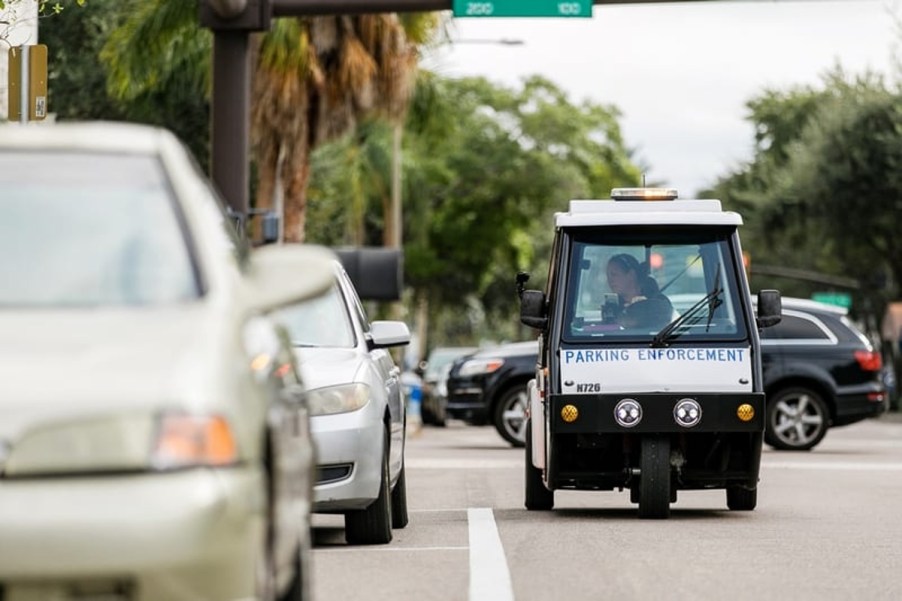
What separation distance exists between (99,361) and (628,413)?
9.14 meters

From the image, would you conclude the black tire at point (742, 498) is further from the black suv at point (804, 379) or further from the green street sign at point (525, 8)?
the black suv at point (804, 379)

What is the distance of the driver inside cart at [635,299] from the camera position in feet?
49.2

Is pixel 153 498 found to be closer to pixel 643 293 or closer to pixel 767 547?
pixel 767 547

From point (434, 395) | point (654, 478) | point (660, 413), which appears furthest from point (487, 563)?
point (434, 395)

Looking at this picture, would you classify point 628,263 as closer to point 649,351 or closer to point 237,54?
point 649,351

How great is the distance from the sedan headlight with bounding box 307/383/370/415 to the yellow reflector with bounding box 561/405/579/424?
2.77 meters

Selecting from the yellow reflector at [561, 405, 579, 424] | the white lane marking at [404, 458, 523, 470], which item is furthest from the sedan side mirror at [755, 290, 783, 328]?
the white lane marking at [404, 458, 523, 470]

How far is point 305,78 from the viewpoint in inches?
1204

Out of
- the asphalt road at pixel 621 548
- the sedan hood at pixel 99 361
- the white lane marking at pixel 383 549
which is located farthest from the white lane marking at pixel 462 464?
the sedan hood at pixel 99 361

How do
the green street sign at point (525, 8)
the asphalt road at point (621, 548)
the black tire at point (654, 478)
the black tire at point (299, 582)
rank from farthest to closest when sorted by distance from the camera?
the green street sign at point (525, 8) → the black tire at point (654, 478) → the asphalt road at point (621, 548) → the black tire at point (299, 582)

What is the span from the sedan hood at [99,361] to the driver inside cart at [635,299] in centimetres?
908

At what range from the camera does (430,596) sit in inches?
390

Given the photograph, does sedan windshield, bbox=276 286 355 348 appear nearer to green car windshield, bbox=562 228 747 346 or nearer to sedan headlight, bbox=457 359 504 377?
green car windshield, bbox=562 228 747 346

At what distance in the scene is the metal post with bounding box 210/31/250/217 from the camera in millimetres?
22969
